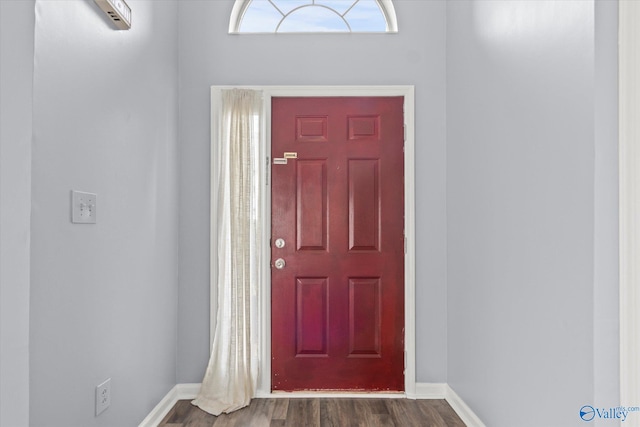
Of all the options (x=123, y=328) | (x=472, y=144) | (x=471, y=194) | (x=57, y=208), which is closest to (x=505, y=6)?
(x=472, y=144)

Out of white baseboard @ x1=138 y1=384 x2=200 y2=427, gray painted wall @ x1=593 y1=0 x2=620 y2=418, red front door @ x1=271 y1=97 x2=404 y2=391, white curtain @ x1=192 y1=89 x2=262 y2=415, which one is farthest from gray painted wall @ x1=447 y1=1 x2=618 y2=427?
white baseboard @ x1=138 y1=384 x2=200 y2=427

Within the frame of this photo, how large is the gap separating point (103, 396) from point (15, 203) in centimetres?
95

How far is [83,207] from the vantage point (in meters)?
1.79

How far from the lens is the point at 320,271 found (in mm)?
3051

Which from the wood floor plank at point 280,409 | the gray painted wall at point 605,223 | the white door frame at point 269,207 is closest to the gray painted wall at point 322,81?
the white door frame at point 269,207

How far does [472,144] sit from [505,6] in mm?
702

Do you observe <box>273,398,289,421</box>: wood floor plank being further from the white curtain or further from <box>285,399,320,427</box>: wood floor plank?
the white curtain

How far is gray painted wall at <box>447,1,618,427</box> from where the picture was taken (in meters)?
1.46

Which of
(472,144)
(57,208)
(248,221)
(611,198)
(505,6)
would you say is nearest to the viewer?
(611,198)

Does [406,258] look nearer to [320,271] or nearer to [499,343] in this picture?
[320,271]

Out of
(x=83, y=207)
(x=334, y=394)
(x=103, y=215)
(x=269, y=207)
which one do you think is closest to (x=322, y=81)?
(x=269, y=207)

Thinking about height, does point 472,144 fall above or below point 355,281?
above

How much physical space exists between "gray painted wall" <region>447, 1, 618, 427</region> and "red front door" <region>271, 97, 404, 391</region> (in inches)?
16.6
